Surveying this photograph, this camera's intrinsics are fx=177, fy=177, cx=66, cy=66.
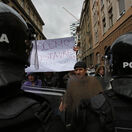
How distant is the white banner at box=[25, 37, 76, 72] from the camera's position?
4.46 meters

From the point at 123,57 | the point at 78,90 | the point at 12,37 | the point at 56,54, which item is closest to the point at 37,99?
the point at 12,37

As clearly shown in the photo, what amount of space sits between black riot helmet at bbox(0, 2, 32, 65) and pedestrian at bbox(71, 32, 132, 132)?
0.56 m

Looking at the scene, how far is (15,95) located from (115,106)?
64cm

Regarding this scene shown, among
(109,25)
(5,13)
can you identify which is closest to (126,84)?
(5,13)

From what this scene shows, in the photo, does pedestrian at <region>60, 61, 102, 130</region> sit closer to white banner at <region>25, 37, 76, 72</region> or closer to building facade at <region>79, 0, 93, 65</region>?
white banner at <region>25, 37, 76, 72</region>

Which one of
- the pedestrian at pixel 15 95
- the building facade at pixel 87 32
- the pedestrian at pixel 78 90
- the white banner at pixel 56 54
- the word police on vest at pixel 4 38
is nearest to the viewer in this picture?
the pedestrian at pixel 15 95

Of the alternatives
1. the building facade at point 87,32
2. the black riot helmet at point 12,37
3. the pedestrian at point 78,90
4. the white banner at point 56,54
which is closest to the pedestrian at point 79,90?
the pedestrian at point 78,90

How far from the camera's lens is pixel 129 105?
3.84 ft

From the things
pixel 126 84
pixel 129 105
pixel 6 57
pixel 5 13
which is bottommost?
pixel 129 105

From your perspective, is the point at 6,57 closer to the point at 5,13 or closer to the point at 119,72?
the point at 5,13

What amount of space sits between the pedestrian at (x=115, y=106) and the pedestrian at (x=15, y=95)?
0.99 feet

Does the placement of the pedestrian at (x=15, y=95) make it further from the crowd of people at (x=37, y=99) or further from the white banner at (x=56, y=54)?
the white banner at (x=56, y=54)

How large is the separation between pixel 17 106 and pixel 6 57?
0.26m

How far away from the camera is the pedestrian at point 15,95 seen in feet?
2.67
